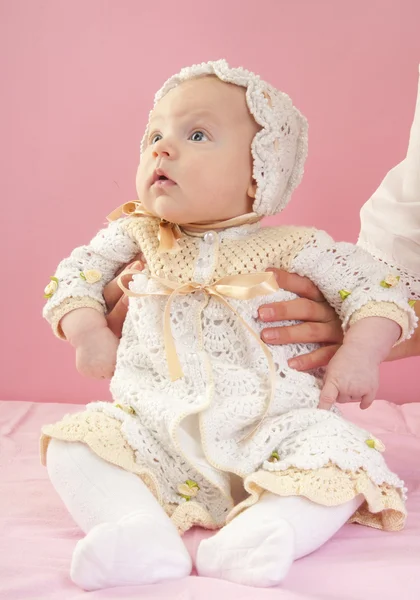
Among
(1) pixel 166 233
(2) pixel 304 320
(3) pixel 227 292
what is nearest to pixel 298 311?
(2) pixel 304 320

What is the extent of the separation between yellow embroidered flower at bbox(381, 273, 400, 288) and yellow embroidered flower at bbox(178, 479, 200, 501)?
17.6 inches

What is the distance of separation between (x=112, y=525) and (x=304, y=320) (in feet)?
1.74

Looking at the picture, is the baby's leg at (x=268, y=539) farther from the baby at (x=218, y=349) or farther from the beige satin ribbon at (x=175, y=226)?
the beige satin ribbon at (x=175, y=226)

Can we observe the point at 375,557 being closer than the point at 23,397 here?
Yes

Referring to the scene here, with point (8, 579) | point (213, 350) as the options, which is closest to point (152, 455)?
point (213, 350)

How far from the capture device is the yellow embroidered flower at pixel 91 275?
1.32 meters

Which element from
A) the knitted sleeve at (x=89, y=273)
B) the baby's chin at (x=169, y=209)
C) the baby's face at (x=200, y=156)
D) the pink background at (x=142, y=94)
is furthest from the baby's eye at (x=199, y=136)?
the pink background at (x=142, y=94)

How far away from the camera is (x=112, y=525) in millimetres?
900

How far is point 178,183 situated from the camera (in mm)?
1179

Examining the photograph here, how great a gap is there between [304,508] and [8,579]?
382mm

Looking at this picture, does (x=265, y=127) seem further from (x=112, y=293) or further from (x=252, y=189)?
(x=112, y=293)

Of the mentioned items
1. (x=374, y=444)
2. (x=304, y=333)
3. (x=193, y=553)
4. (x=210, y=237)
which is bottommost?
(x=193, y=553)

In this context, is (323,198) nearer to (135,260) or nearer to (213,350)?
(135,260)

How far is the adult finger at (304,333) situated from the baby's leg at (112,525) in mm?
325
